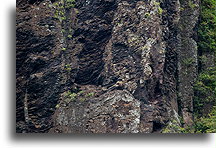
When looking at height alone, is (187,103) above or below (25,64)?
below

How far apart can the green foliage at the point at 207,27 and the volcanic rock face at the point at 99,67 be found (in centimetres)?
30

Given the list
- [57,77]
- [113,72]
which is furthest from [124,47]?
[57,77]

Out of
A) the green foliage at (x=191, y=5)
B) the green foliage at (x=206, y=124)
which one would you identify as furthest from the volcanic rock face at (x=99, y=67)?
the green foliage at (x=191, y=5)

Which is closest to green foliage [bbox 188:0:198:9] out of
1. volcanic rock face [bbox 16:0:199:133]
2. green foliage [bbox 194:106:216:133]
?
volcanic rock face [bbox 16:0:199:133]

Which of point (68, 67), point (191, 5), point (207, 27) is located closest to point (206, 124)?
point (207, 27)

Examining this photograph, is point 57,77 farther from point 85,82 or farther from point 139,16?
point 139,16

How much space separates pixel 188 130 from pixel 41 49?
8.93 feet

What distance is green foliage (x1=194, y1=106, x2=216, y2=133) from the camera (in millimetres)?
8180

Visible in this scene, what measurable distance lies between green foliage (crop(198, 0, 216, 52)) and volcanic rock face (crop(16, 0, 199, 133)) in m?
0.30

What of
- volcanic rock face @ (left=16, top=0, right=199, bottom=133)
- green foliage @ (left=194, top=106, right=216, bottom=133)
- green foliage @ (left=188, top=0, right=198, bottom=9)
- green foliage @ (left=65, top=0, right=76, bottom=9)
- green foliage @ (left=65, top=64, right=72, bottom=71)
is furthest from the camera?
green foliage @ (left=188, top=0, right=198, bottom=9)

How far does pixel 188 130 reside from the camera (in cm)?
818

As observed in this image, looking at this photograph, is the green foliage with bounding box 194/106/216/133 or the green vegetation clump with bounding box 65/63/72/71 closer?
the green foliage with bounding box 194/106/216/133

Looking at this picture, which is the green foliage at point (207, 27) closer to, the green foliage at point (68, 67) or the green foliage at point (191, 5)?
the green foliage at point (191, 5)

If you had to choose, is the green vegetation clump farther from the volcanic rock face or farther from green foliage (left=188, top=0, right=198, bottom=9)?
green foliage (left=188, top=0, right=198, bottom=9)
